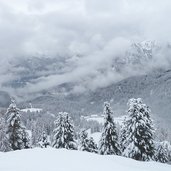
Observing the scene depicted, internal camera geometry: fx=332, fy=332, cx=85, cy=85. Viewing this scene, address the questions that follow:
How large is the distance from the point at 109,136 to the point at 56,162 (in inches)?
1017

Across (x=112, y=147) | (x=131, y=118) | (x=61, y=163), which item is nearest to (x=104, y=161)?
(x=61, y=163)

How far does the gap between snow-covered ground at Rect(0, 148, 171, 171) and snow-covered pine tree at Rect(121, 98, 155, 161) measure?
12465 millimetres

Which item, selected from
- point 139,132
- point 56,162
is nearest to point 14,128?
point 139,132

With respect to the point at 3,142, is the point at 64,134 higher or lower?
higher

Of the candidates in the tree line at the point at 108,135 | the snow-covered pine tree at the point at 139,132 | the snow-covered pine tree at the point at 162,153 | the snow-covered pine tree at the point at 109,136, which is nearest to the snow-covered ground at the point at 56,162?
the snow-covered pine tree at the point at 139,132

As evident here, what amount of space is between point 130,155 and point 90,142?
12098 mm

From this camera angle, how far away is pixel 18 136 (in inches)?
1959

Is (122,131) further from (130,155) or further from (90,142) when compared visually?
(130,155)

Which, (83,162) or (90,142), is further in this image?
(90,142)

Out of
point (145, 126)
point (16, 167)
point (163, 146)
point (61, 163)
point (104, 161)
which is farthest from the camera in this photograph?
point (163, 146)

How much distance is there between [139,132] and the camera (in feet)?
144

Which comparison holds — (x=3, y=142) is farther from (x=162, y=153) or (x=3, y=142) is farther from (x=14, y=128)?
(x=162, y=153)

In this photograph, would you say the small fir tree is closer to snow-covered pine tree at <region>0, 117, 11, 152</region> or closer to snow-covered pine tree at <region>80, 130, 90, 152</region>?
snow-covered pine tree at <region>0, 117, 11, 152</region>

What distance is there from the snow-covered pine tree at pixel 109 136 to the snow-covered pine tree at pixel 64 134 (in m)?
4.60
